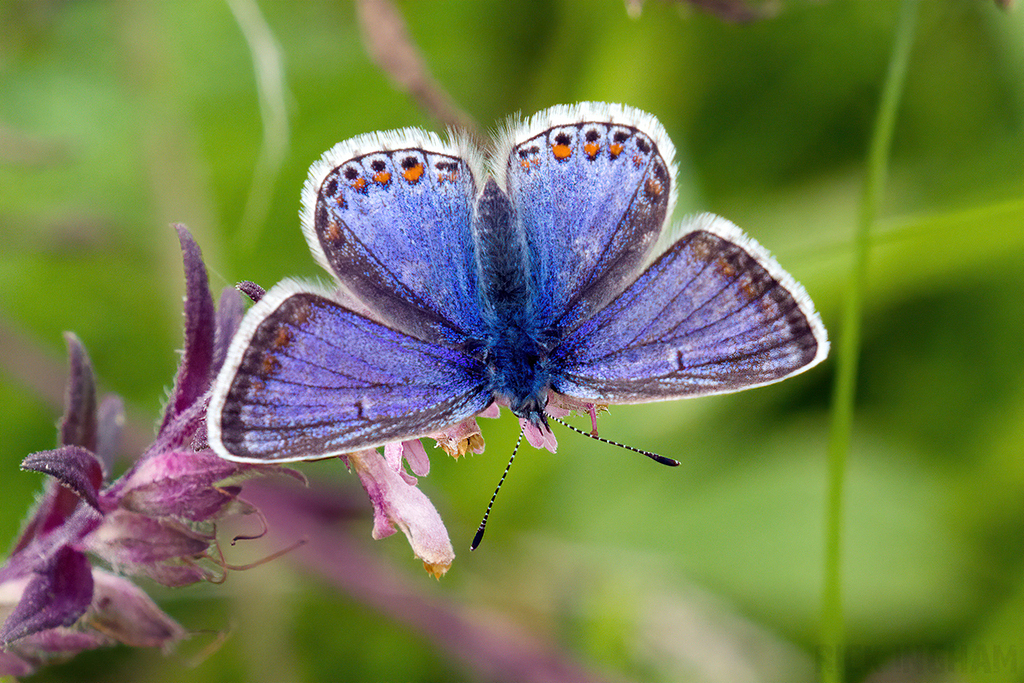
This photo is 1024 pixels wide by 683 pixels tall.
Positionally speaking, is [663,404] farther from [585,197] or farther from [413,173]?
[413,173]

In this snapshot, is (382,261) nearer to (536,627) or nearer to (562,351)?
(562,351)

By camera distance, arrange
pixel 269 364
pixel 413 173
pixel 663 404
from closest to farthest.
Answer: pixel 269 364 < pixel 413 173 < pixel 663 404

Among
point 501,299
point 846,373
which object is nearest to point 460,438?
point 501,299

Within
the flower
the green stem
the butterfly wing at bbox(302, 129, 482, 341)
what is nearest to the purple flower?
the flower

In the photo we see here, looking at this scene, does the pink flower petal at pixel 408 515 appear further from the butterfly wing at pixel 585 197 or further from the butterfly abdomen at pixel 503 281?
the butterfly wing at pixel 585 197

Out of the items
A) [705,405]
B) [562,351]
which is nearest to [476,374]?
[562,351]

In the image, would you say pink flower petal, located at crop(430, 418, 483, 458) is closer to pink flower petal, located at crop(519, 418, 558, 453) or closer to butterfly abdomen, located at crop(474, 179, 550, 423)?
pink flower petal, located at crop(519, 418, 558, 453)
